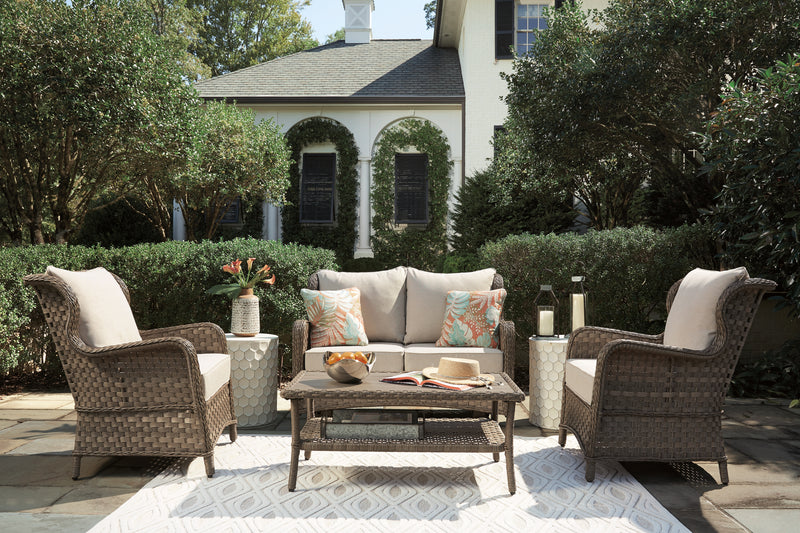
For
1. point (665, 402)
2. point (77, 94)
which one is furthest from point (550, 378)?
point (77, 94)

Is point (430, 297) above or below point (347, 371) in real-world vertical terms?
above

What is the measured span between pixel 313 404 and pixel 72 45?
15.9 ft

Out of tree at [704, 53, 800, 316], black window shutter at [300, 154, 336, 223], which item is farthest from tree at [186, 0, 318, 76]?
tree at [704, 53, 800, 316]

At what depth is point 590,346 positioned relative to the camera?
11.4 feet

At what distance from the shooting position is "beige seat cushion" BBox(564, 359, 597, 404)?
3006 mm

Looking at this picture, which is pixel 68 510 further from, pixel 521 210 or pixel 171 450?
pixel 521 210

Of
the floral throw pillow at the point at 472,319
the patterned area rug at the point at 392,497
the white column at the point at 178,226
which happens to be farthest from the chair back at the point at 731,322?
the white column at the point at 178,226

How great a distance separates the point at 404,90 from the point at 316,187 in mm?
2769

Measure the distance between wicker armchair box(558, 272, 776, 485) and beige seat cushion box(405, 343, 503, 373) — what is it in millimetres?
1037

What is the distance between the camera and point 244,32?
2048cm

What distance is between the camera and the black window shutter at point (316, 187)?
12.3 m

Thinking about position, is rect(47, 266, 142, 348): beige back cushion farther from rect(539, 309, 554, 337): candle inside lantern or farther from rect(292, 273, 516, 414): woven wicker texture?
rect(539, 309, 554, 337): candle inside lantern

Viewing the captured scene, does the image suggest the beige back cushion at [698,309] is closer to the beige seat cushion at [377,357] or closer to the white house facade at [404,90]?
the beige seat cushion at [377,357]

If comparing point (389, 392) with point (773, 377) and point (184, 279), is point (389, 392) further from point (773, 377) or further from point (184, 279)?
point (773, 377)
